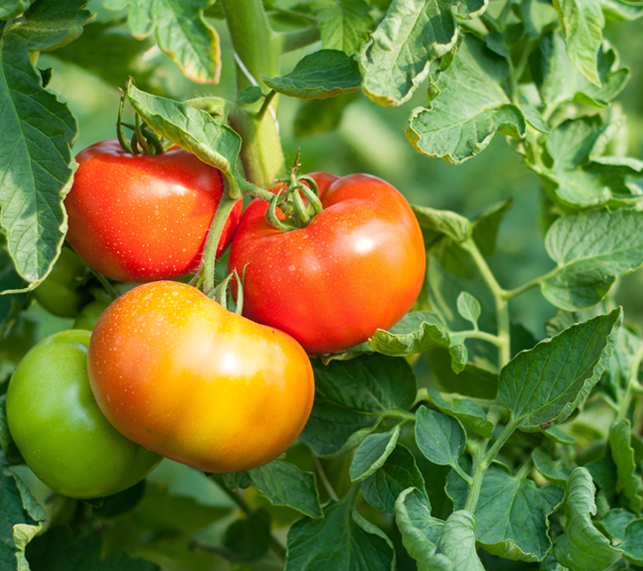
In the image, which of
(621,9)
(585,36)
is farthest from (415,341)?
(621,9)

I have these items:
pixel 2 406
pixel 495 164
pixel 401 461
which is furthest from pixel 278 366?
pixel 495 164

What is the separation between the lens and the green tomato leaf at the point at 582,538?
0.37 meters

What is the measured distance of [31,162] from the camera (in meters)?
0.41

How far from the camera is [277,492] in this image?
49 cm

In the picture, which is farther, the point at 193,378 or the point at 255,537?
the point at 255,537

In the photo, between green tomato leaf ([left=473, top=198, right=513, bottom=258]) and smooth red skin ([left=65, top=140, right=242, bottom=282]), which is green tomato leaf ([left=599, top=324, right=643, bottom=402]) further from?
smooth red skin ([left=65, top=140, right=242, bottom=282])

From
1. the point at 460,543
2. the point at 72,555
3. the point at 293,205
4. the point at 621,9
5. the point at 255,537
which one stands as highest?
the point at 621,9

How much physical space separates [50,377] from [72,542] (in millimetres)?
212

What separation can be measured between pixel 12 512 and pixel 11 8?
368 millimetres

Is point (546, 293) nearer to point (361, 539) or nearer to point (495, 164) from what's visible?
point (361, 539)

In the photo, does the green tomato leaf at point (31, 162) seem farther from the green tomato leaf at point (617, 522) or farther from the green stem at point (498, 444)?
the green tomato leaf at point (617, 522)

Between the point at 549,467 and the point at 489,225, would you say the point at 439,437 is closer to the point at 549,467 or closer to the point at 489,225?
the point at 549,467

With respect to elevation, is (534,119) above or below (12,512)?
above

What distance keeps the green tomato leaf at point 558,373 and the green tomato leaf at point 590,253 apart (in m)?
0.12
